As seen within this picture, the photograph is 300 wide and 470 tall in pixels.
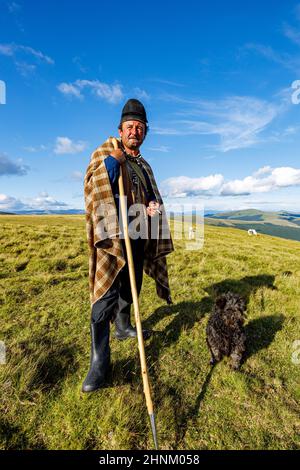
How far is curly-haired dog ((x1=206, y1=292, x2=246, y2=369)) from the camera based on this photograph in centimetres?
489

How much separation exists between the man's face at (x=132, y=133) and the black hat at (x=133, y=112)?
6 centimetres

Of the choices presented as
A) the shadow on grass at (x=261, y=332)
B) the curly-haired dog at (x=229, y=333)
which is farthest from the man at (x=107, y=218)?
the shadow on grass at (x=261, y=332)

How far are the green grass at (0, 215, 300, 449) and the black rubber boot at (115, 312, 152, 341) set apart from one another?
7.4 inches

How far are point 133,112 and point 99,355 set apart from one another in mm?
4058

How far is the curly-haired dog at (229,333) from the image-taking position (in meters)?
4.89

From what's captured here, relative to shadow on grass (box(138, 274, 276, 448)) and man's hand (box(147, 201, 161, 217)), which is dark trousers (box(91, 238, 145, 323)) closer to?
man's hand (box(147, 201, 161, 217))

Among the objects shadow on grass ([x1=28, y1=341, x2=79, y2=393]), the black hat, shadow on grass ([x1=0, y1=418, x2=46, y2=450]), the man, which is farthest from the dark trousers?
the black hat

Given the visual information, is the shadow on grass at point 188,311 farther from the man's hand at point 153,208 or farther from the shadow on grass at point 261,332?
the man's hand at point 153,208

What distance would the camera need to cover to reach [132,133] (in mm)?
4641

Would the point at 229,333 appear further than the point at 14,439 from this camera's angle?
Yes

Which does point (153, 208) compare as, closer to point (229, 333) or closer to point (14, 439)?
point (229, 333)

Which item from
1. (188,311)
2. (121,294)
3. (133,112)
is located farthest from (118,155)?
(188,311)
